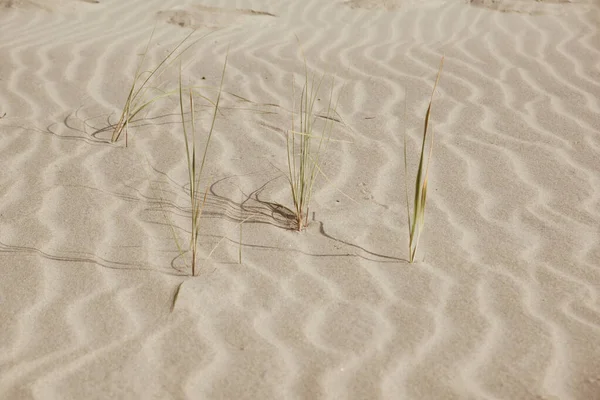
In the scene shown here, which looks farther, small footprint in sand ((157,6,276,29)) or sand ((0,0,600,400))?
small footprint in sand ((157,6,276,29))

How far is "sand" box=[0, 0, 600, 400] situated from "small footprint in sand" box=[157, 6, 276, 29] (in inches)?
24.8

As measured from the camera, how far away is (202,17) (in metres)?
5.86

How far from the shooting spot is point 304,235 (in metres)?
2.81

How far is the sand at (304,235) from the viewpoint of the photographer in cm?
206

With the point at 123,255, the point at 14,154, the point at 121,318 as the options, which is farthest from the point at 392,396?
the point at 14,154

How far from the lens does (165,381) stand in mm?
2002

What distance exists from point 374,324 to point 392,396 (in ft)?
1.13

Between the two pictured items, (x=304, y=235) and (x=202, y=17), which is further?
(x=202, y=17)

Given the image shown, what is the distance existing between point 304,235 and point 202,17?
11.5 ft

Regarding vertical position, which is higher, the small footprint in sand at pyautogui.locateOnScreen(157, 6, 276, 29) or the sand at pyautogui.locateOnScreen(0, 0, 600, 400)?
the small footprint in sand at pyautogui.locateOnScreen(157, 6, 276, 29)

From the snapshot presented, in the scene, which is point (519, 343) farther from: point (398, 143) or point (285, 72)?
point (285, 72)

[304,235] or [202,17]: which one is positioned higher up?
[202,17]

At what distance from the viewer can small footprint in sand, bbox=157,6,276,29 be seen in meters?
5.79

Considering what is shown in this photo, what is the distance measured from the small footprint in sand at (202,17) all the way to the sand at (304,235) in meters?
0.63
